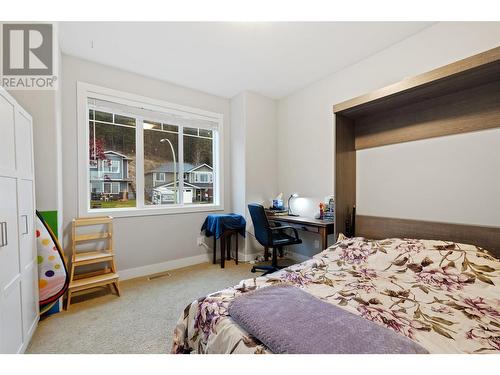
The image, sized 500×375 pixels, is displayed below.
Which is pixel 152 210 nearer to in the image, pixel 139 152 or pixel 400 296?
pixel 139 152

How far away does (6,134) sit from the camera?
1.42 meters

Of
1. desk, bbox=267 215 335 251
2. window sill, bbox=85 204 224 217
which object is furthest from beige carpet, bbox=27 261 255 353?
desk, bbox=267 215 335 251

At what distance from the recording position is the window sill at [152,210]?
2.77m

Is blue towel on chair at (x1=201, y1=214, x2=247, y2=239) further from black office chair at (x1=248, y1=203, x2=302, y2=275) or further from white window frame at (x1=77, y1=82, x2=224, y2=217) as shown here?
black office chair at (x1=248, y1=203, x2=302, y2=275)

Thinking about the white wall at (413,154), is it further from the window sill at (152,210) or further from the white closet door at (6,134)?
the white closet door at (6,134)

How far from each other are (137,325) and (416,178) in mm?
2785

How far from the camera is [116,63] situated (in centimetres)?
271

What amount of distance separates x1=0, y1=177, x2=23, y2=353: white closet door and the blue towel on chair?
2050 millimetres

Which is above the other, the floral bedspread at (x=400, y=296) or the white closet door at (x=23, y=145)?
the white closet door at (x=23, y=145)

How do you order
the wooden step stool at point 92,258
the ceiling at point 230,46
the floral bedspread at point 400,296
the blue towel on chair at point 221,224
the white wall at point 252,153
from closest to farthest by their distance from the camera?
the floral bedspread at point 400,296 → the ceiling at point 230,46 → the wooden step stool at point 92,258 → the blue towel on chair at point 221,224 → the white wall at point 252,153

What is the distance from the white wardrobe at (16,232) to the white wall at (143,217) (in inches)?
27.7

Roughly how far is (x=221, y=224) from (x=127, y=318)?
156 centimetres

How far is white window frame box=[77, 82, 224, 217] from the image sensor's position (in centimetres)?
261

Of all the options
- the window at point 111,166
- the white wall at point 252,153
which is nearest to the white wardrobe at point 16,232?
the window at point 111,166
